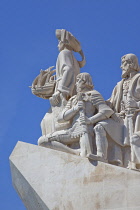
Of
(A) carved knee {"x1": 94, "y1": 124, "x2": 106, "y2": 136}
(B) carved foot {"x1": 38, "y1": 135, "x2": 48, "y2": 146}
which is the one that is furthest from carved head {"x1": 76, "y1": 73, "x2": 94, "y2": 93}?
(B) carved foot {"x1": 38, "y1": 135, "x2": 48, "y2": 146}

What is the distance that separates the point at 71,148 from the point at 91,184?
1.15 metres

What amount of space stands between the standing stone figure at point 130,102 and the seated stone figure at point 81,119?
32cm

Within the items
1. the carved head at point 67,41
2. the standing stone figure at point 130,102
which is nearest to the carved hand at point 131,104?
the standing stone figure at point 130,102

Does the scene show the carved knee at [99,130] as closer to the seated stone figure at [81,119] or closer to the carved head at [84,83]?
the seated stone figure at [81,119]

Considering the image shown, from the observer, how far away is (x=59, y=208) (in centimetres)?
1033

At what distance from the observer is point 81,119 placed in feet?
36.4

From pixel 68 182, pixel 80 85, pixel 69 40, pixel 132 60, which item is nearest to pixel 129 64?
pixel 132 60

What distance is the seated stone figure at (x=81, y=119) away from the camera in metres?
11.0

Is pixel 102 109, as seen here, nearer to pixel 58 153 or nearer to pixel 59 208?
pixel 58 153

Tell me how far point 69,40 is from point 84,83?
1773 mm

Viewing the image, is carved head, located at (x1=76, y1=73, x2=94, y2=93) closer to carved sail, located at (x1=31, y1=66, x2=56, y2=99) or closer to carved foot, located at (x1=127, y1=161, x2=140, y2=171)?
carved sail, located at (x1=31, y1=66, x2=56, y2=99)

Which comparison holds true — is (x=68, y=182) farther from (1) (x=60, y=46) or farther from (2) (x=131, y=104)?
(1) (x=60, y=46)

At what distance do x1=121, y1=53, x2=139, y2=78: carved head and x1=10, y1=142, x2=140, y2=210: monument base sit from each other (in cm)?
207

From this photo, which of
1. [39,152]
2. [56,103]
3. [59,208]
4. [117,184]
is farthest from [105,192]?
[56,103]
